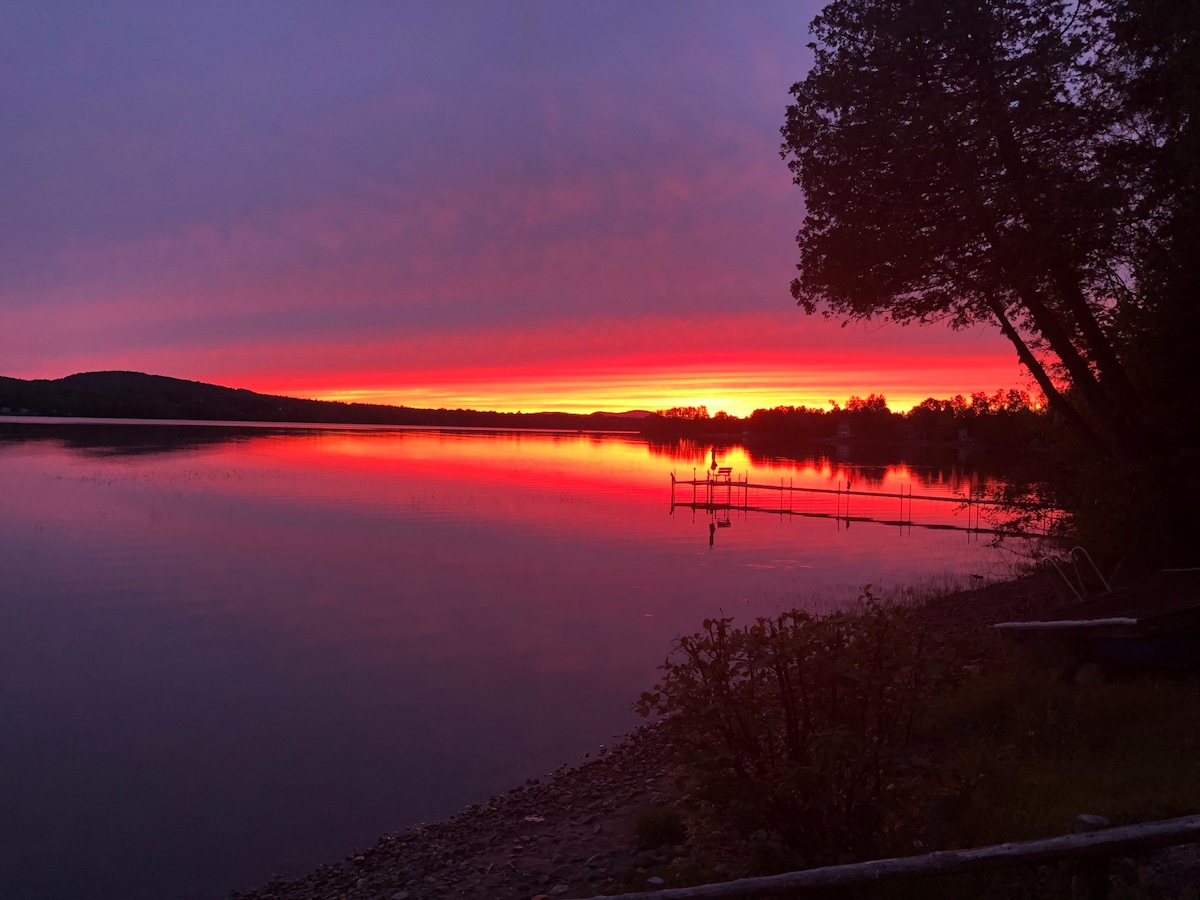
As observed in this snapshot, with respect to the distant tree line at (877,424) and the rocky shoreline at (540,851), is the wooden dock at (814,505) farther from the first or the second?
the distant tree line at (877,424)

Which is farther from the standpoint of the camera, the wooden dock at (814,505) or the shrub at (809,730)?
the wooden dock at (814,505)

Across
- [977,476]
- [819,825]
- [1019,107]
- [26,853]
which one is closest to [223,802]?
[26,853]

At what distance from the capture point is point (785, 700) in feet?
18.6

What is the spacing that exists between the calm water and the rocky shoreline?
0.54 m

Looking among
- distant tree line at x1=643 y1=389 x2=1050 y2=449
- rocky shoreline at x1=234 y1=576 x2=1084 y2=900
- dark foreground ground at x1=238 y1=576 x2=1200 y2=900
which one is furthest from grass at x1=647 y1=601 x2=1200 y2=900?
distant tree line at x1=643 y1=389 x2=1050 y2=449

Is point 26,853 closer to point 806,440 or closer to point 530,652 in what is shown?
point 530,652

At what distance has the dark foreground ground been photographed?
733 centimetres

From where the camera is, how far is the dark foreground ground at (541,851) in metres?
7.33

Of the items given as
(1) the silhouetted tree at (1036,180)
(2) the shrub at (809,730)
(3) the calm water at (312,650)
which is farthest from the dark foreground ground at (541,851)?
(1) the silhouetted tree at (1036,180)

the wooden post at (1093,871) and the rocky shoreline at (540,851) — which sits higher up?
the wooden post at (1093,871)

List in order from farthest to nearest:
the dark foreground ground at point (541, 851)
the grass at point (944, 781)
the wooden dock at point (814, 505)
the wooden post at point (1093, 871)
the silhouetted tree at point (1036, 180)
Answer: the wooden dock at point (814, 505), the silhouetted tree at point (1036, 180), the dark foreground ground at point (541, 851), the grass at point (944, 781), the wooden post at point (1093, 871)

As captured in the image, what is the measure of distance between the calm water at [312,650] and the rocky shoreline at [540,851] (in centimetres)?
54

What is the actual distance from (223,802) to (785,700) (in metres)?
7.32

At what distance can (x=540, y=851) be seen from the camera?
823 centimetres
